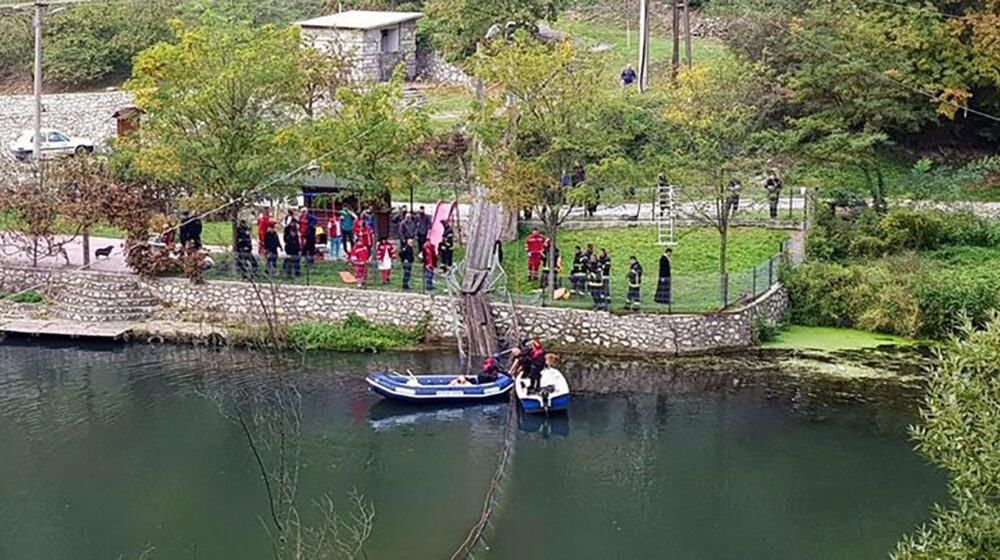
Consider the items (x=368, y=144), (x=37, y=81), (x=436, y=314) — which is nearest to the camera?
(x=436, y=314)

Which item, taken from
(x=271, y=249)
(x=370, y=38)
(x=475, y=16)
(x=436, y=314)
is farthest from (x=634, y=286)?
(x=370, y=38)

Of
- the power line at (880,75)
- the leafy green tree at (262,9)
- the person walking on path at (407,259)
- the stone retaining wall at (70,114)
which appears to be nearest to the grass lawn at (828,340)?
the person walking on path at (407,259)

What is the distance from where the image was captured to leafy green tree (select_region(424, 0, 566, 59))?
46781 millimetres

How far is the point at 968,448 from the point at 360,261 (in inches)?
841

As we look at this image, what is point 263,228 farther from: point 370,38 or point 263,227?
point 370,38

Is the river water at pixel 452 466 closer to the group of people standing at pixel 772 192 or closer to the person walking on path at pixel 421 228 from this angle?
the person walking on path at pixel 421 228

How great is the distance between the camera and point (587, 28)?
55.6 meters

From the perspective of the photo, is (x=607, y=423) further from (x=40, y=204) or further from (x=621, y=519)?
(x=40, y=204)

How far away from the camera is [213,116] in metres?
33.5

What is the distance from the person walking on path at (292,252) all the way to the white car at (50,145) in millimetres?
13248

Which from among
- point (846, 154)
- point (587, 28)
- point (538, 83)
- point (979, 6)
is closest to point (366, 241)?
point (538, 83)

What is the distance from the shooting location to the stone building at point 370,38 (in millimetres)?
47469

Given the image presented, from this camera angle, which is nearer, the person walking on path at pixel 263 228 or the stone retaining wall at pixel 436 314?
the stone retaining wall at pixel 436 314

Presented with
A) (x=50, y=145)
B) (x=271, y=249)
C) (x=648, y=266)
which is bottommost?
(x=648, y=266)
